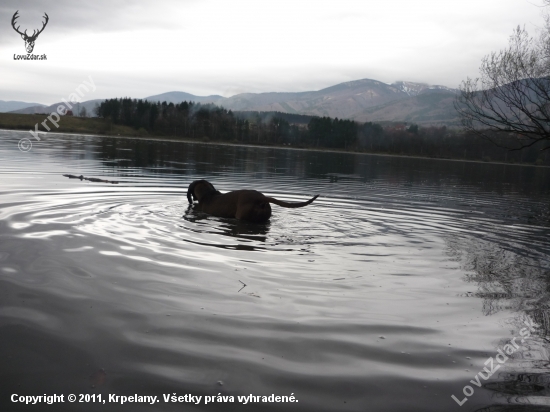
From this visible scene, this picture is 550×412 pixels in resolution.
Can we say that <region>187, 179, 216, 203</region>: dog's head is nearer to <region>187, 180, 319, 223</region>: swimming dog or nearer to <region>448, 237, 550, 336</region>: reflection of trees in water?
<region>187, 180, 319, 223</region>: swimming dog

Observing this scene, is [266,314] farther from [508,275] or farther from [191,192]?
[191,192]

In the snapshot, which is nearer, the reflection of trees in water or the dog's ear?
the reflection of trees in water

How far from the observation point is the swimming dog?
42.3ft

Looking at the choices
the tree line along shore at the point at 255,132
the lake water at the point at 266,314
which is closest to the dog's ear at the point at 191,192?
the lake water at the point at 266,314

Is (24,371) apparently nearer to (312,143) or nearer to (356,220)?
(356,220)

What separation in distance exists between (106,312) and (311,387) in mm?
2728

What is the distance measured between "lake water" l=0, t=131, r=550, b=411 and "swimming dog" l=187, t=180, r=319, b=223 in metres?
0.74

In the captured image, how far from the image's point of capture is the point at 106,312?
568 centimetres

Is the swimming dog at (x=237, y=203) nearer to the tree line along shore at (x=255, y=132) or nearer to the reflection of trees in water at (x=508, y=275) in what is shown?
the reflection of trees in water at (x=508, y=275)

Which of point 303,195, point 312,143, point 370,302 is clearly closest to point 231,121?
point 312,143

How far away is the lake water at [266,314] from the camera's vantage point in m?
4.19

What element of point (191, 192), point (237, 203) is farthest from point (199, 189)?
point (237, 203)

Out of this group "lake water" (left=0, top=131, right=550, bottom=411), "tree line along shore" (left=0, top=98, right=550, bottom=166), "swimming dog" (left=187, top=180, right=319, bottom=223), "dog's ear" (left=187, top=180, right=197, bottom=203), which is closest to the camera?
"lake water" (left=0, top=131, right=550, bottom=411)

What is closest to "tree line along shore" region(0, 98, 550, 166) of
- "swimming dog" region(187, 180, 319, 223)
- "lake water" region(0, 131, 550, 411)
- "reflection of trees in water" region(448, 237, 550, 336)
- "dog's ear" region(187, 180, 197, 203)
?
"dog's ear" region(187, 180, 197, 203)
